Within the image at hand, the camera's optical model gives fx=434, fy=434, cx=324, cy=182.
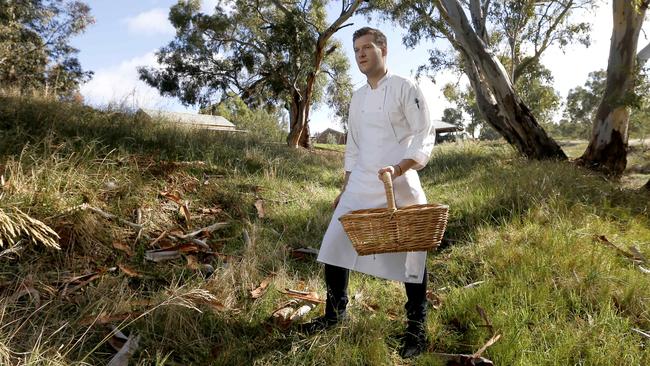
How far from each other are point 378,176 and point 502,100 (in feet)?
26.6

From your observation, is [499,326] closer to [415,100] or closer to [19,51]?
[415,100]

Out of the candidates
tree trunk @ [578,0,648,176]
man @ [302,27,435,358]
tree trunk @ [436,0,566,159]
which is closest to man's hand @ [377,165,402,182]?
man @ [302,27,435,358]

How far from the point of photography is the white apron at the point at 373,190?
2469 millimetres

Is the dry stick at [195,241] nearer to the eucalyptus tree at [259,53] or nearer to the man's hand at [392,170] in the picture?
the man's hand at [392,170]

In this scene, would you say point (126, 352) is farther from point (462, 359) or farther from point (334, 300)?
point (462, 359)

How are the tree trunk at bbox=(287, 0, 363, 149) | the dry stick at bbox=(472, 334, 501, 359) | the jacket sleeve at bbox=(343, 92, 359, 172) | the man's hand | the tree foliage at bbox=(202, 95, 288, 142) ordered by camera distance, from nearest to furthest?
the man's hand < the dry stick at bbox=(472, 334, 501, 359) < the jacket sleeve at bbox=(343, 92, 359, 172) < the tree trunk at bbox=(287, 0, 363, 149) < the tree foliage at bbox=(202, 95, 288, 142)

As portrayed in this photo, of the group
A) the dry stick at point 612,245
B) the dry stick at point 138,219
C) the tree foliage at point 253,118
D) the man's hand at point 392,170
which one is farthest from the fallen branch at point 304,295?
the tree foliage at point 253,118

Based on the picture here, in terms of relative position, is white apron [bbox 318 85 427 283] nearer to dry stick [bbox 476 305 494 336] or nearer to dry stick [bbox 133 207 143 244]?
dry stick [bbox 476 305 494 336]

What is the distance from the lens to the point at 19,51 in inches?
760

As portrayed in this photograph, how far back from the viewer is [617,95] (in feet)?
28.0

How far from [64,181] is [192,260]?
1.31 metres

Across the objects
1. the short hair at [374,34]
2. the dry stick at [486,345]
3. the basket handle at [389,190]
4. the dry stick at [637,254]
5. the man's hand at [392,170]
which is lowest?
the dry stick at [486,345]

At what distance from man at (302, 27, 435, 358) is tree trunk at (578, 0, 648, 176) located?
7851 millimetres

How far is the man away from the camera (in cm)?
240
